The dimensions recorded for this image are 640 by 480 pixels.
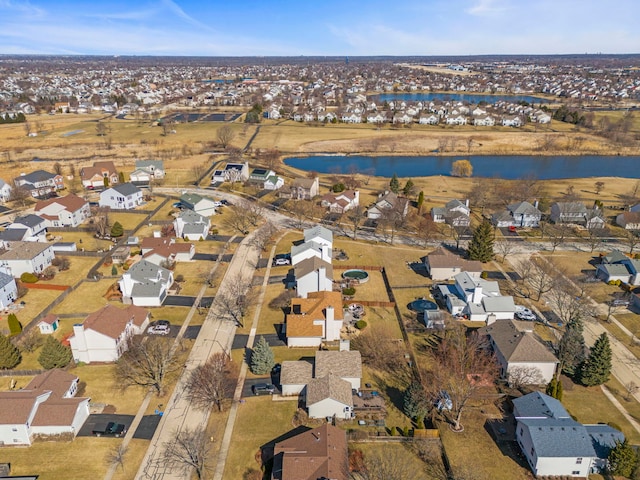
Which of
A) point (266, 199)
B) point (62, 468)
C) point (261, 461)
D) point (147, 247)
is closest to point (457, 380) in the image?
point (261, 461)

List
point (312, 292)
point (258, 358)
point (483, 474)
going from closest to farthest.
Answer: point (483, 474) → point (258, 358) → point (312, 292)

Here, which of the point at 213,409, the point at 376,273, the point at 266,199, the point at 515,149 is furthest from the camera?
the point at 515,149

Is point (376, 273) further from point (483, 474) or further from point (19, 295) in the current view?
point (19, 295)

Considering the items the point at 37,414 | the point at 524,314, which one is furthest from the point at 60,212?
the point at 524,314

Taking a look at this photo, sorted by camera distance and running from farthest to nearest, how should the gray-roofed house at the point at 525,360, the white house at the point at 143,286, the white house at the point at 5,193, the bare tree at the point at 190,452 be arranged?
the white house at the point at 5,193, the white house at the point at 143,286, the gray-roofed house at the point at 525,360, the bare tree at the point at 190,452

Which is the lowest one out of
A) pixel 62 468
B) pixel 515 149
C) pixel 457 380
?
pixel 62 468

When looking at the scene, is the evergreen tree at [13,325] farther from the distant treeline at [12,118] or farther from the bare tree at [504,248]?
the distant treeline at [12,118]

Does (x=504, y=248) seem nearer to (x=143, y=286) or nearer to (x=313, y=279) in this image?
(x=313, y=279)

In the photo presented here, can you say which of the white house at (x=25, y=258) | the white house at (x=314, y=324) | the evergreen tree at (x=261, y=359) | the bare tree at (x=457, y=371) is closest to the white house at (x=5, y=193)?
the white house at (x=25, y=258)
